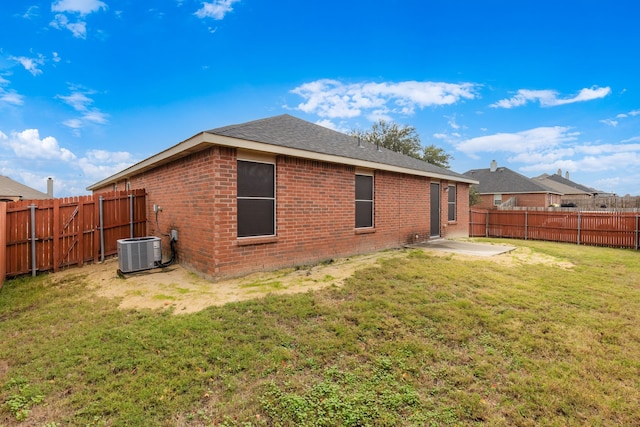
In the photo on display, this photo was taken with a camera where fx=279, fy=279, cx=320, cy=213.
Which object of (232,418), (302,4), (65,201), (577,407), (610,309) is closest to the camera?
(232,418)

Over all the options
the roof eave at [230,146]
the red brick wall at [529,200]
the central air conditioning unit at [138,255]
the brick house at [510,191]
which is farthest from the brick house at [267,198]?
the red brick wall at [529,200]

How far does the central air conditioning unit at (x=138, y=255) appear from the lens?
20.8 ft

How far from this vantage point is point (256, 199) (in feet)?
20.9

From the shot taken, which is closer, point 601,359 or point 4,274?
point 601,359

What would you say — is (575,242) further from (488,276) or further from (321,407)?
(321,407)

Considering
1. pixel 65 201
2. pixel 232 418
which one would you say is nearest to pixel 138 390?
pixel 232 418

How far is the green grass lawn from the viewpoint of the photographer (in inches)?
87.2

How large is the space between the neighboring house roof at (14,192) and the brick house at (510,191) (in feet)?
131

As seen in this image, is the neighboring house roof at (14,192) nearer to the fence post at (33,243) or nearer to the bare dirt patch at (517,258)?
the fence post at (33,243)

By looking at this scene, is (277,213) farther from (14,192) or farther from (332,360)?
(14,192)

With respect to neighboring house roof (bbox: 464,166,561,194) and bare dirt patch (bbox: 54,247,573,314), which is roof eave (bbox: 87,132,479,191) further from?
neighboring house roof (bbox: 464,166,561,194)

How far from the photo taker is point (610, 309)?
4414 mm

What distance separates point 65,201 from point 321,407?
8490 mm

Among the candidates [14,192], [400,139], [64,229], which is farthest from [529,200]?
[14,192]
